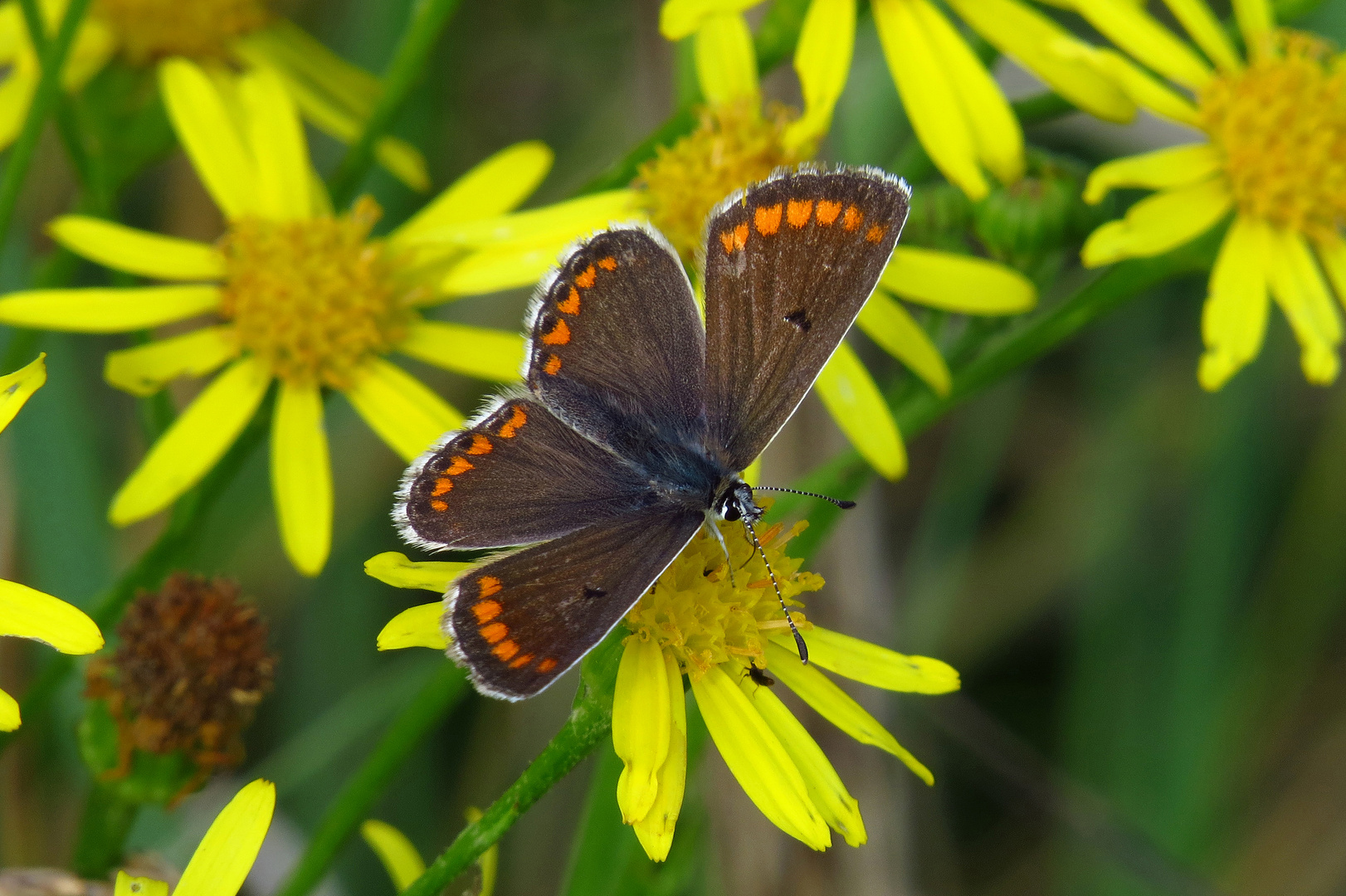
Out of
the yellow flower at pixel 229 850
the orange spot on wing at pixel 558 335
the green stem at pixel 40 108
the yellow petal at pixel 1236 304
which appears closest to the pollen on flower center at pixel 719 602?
the orange spot on wing at pixel 558 335

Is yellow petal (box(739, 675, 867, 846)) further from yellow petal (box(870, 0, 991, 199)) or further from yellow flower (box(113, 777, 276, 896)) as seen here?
yellow petal (box(870, 0, 991, 199))

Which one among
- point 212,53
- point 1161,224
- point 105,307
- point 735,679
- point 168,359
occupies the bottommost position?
point 735,679

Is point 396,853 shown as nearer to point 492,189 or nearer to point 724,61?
point 492,189

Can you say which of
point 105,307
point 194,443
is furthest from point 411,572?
point 105,307

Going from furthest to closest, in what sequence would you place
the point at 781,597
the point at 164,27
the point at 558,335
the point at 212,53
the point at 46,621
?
the point at 212,53 → the point at 164,27 → the point at 558,335 → the point at 781,597 → the point at 46,621

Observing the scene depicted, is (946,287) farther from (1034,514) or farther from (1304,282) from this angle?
(1034,514)

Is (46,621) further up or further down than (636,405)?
further up

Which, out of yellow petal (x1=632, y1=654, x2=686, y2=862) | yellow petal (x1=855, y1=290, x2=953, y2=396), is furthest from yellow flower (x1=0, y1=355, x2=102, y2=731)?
yellow petal (x1=855, y1=290, x2=953, y2=396)

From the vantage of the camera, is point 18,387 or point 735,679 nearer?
point 18,387
